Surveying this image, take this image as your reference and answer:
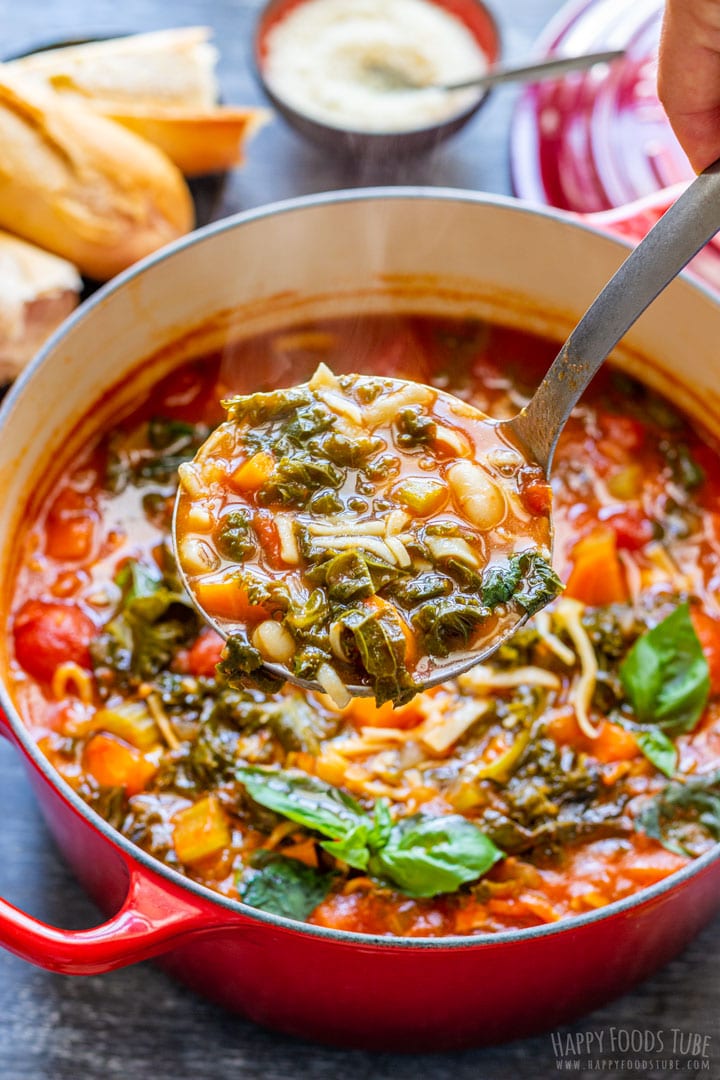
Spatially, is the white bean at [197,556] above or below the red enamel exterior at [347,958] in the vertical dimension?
above

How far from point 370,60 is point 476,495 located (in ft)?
8.38

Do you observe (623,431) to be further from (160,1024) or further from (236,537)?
(160,1024)

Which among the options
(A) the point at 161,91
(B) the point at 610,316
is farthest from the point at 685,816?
(A) the point at 161,91

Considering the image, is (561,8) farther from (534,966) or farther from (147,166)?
(534,966)

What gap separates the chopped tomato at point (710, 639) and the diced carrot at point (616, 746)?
1.03 feet

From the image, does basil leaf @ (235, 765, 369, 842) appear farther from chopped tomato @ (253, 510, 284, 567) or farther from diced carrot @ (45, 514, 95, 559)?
diced carrot @ (45, 514, 95, 559)

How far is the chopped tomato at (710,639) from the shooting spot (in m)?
3.37

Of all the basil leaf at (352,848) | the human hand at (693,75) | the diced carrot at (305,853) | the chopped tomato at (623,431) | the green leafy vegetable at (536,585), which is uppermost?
the human hand at (693,75)

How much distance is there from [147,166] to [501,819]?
2.39 metres

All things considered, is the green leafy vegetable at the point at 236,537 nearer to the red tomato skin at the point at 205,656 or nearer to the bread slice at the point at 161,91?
the red tomato skin at the point at 205,656

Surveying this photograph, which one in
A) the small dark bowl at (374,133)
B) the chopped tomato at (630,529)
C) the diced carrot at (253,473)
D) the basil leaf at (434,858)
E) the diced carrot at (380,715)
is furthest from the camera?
the small dark bowl at (374,133)

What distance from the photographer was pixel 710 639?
11.2ft

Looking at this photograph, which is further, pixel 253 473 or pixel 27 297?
pixel 27 297

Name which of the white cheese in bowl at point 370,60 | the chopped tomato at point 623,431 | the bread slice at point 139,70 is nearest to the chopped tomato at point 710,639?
the chopped tomato at point 623,431
